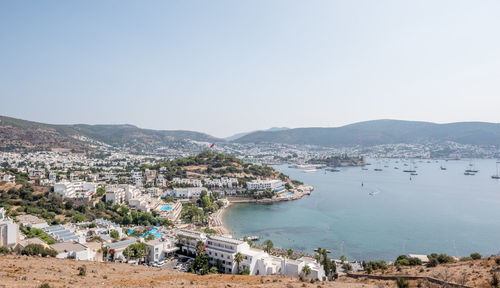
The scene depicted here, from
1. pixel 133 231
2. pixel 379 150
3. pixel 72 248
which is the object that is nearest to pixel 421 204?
pixel 133 231

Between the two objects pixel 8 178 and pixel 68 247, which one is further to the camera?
pixel 8 178

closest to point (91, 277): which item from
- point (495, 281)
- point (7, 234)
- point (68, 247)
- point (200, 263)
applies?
point (68, 247)

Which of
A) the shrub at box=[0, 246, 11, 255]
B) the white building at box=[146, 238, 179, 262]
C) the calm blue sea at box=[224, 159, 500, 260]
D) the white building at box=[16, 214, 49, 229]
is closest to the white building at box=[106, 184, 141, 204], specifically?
the white building at box=[16, 214, 49, 229]

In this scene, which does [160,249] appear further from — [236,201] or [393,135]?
[393,135]

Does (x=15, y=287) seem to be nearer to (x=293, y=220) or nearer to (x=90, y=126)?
(x=293, y=220)

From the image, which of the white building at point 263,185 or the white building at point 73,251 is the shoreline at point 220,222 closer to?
the white building at point 263,185

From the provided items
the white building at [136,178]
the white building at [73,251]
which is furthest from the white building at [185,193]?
the white building at [73,251]
